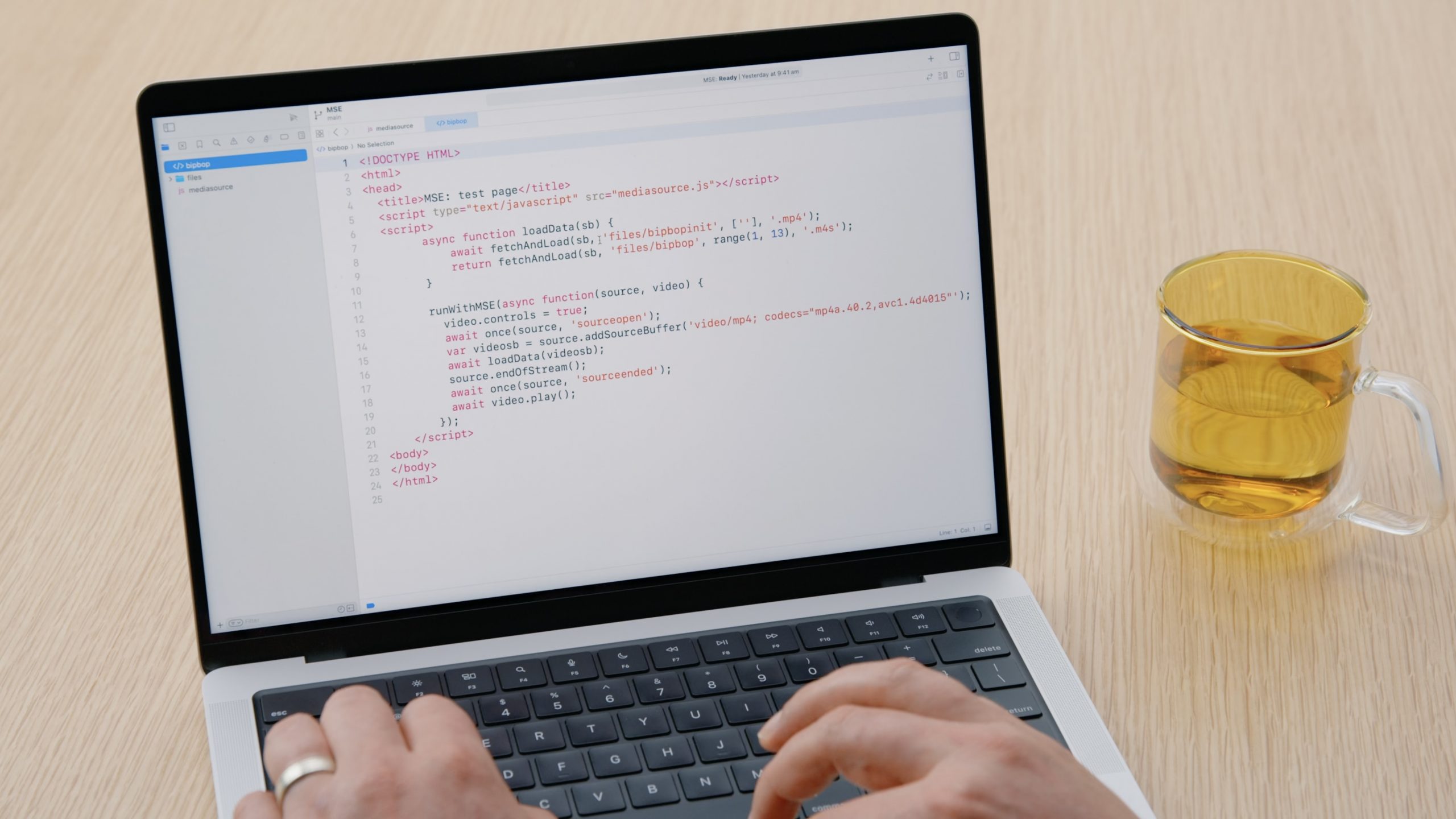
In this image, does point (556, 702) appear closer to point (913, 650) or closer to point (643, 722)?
point (643, 722)

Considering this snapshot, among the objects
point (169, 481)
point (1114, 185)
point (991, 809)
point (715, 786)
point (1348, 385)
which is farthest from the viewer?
point (1114, 185)

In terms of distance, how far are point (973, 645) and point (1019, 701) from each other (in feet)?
0.15

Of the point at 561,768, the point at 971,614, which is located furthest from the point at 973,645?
the point at 561,768

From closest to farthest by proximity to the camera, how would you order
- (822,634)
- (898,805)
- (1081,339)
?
(898,805), (822,634), (1081,339)

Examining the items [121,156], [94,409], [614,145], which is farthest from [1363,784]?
[121,156]

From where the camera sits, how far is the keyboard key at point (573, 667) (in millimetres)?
733

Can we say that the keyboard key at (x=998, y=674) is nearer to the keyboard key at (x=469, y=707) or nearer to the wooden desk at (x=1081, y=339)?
the wooden desk at (x=1081, y=339)

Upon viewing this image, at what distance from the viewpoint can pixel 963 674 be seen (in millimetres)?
731

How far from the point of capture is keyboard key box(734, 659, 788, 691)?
0.73 m

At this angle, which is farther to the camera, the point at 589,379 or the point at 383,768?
the point at 589,379

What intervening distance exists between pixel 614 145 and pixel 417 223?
0.11 m

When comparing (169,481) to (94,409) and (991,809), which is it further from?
(991,809)

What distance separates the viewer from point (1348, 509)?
32.5 inches

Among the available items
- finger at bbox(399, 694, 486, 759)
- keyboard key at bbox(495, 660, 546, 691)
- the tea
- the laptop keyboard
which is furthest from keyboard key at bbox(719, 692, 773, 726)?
the tea
